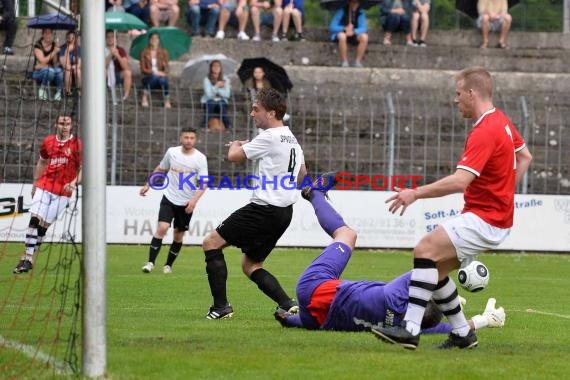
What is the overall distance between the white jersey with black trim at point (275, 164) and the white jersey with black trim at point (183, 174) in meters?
6.88

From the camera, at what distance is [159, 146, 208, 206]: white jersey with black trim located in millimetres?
18031

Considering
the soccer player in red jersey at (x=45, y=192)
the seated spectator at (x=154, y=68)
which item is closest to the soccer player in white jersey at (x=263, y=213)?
the soccer player in red jersey at (x=45, y=192)

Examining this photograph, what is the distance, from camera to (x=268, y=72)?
25.0m

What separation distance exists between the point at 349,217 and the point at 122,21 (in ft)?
22.0

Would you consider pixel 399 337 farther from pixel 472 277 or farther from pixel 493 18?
pixel 493 18

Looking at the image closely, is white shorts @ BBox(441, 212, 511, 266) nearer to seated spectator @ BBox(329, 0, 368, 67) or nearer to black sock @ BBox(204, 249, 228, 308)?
black sock @ BBox(204, 249, 228, 308)

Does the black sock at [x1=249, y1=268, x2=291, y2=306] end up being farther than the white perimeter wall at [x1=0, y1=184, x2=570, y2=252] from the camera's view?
No

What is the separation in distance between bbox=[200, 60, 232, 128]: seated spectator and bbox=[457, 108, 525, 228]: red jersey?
15.9 meters

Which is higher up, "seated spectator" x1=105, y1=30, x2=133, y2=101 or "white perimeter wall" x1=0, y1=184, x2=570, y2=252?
"seated spectator" x1=105, y1=30, x2=133, y2=101

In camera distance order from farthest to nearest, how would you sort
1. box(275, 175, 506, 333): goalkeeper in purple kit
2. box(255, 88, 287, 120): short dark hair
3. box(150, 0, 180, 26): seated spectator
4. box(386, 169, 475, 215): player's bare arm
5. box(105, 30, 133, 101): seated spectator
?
box(150, 0, 180, 26): seated spectator
box(105, 30, 133, 101): seated spectator
box(255, 88, 287, 120): short dark hair
box(275, 175, 506, 333): goalkeeper in purple kit
box(386, 169, 475, 215): player's bare arm

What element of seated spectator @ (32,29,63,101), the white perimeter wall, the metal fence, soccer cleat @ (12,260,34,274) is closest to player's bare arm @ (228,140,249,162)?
soccer cleat @ (12,260,34,274)

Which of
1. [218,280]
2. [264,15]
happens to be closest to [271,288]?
[218,280]

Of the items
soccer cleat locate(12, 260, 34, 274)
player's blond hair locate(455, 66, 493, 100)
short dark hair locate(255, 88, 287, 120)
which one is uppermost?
player's blond hair locate(455, 66, 493, 100)

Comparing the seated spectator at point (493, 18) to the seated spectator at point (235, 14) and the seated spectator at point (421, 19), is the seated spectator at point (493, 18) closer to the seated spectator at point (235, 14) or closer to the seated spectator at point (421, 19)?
the seated spectator at point (421, 19)
